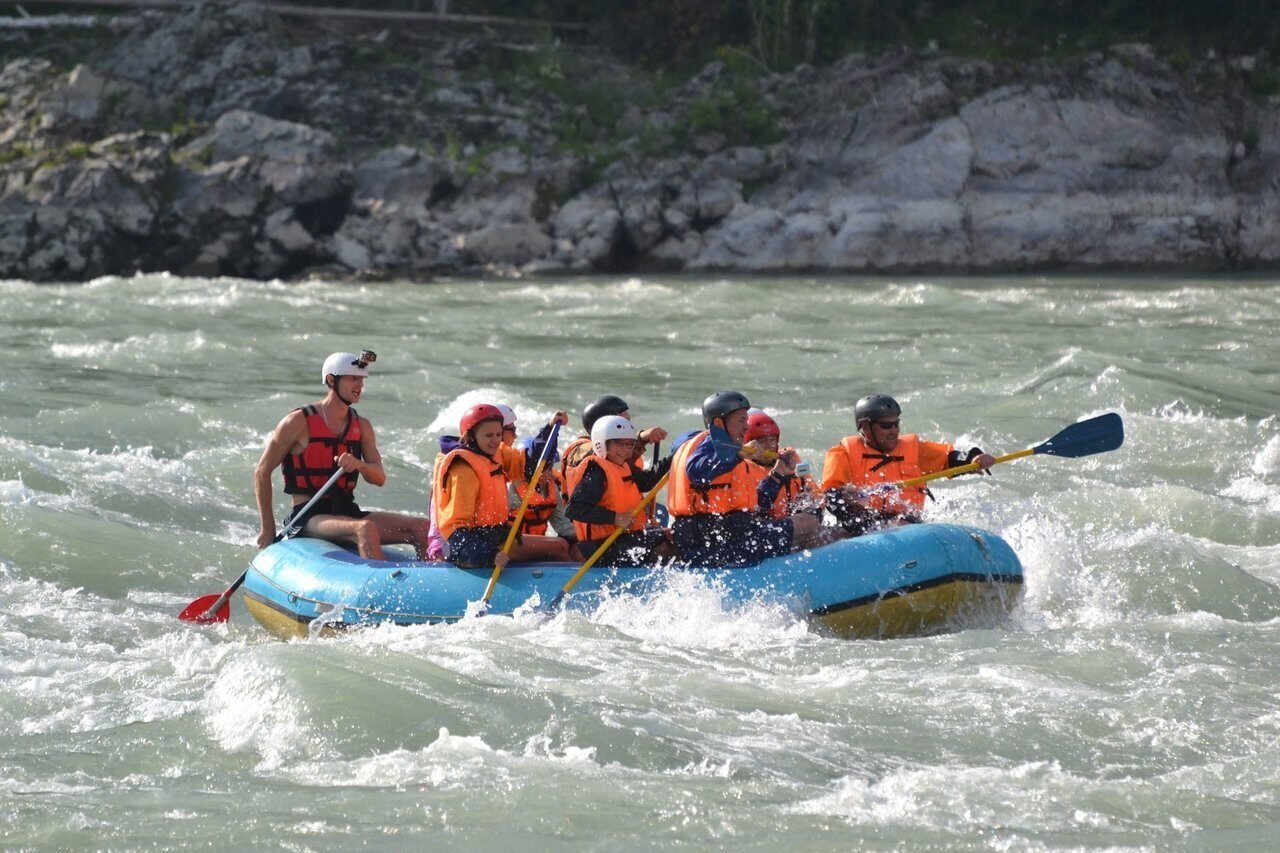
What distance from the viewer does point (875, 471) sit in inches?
329

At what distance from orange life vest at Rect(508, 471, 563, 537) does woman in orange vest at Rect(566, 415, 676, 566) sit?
32cm

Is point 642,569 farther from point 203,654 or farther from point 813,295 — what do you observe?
point 813,295

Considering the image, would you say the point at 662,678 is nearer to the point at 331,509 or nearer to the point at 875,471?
the point at 875,471

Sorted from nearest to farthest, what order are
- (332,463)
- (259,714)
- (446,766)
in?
1. (446,766)
2. (259,714)
3. (332,463)

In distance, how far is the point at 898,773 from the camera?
5.64 m

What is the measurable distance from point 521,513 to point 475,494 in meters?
0.22

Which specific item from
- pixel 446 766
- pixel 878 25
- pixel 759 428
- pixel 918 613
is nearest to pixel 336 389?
pixel 759 428

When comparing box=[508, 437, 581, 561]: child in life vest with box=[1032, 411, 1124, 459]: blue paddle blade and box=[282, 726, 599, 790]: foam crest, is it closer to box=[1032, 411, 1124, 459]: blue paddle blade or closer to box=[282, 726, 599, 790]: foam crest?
box=[282, 726, 599, 790]: foam crest

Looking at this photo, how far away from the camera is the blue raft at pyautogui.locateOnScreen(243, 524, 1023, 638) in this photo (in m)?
7.47

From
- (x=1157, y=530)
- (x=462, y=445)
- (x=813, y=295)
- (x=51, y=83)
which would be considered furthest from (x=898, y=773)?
(x=51, y=83)

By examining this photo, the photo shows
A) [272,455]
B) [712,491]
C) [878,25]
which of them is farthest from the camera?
[878,25]

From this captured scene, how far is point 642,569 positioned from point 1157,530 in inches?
131

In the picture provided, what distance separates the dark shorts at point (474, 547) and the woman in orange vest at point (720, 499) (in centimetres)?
81

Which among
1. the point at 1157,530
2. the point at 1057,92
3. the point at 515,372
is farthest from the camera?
the point at 1057,92
